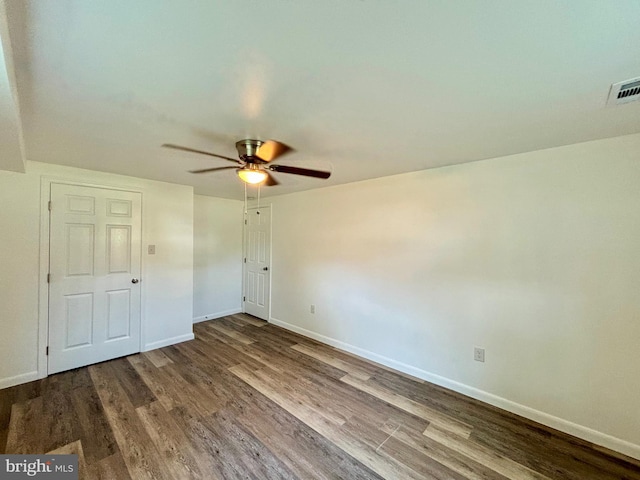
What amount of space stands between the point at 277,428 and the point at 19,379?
2.73 meters

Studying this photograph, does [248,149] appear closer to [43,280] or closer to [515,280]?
[515,280]

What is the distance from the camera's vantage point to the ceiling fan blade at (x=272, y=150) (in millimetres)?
2012

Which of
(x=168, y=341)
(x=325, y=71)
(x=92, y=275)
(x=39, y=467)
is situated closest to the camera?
(x=325, y=71)

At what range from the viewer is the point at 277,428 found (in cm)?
204

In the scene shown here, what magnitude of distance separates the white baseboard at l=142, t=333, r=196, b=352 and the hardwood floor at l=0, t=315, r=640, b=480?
0.44 metres

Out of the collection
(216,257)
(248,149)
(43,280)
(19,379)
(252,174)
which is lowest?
(19,379)

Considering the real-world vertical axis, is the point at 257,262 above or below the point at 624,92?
below

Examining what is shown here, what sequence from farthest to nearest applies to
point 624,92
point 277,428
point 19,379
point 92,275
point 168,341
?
point 168,341 → point 92,275 → point 19,379 → point 277,428 → point 624,92

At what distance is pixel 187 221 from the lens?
150 inches

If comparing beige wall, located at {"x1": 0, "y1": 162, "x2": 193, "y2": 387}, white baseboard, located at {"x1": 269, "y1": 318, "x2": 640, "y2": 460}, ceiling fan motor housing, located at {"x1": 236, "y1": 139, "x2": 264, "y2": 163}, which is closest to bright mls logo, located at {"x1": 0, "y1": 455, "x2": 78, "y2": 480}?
beige wall, located at {"x1": 0, "y1": 162, "x2": 193, "y2": 387}

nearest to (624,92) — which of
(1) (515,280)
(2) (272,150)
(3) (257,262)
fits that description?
(1) (515,280)

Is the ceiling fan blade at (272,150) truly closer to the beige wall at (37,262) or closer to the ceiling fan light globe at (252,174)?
the ceiling fan light globe at (252,174)

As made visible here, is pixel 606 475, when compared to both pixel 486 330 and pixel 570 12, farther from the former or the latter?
pixel 570 12

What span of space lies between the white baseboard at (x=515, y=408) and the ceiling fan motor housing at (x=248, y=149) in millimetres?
2673
